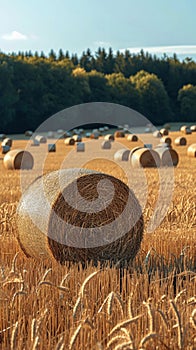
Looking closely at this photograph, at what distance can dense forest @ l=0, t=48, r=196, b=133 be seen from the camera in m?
64.7

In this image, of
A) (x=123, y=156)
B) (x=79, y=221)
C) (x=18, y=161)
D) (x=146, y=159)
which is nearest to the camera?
(x=79, y=221)

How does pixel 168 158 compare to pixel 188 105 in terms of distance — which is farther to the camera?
pixel 188 105

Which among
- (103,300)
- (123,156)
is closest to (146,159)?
(123,156)

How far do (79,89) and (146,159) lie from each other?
165 feet

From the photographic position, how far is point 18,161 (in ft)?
73.7

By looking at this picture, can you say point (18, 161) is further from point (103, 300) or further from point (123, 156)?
point (103, 300)

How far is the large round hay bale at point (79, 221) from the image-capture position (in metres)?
7.10

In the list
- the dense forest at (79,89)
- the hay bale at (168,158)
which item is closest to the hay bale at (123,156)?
the hay bale at (168,158)

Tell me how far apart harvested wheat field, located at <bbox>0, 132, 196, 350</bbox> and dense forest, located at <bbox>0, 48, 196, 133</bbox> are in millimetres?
54669

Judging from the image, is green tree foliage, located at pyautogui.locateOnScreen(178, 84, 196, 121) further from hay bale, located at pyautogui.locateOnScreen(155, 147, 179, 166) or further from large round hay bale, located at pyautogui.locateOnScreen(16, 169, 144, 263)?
large round hay bale, located at pyautogui.locateOnScreen(16, 169, 144, 263)

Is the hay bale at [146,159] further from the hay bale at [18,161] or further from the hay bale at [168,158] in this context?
the hay bale at [18,161]

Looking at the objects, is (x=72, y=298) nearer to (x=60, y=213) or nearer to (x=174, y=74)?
(x=60, y=213)

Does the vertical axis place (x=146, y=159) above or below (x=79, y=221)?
above

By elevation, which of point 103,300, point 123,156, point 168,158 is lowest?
point 103,300
